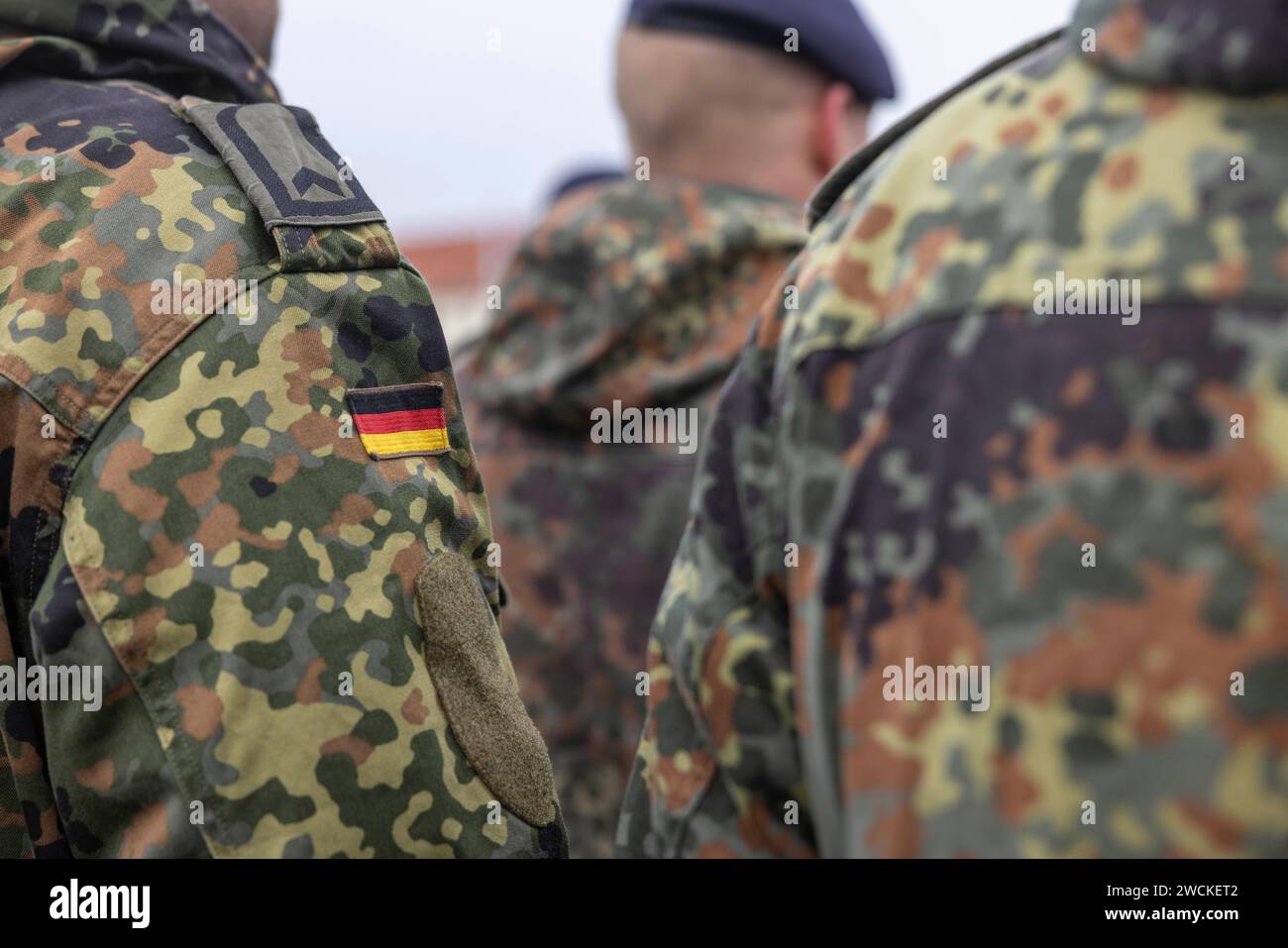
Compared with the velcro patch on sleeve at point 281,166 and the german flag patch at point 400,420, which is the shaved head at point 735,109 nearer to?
the velcro patch on sleeve at point 281,166

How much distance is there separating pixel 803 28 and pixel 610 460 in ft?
3.56

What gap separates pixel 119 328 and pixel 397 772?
531 millimetres

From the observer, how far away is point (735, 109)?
3389 millimetres

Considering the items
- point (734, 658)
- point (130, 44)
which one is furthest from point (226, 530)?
point (130, 44)

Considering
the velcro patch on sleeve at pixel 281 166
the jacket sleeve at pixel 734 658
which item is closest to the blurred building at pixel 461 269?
the velcro patch on sleeve at pixel 281 166

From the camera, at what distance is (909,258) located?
1.09 meters

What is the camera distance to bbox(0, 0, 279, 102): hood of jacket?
1.71 meters

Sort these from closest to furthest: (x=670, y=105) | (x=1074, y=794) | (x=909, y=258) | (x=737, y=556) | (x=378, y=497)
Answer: (x=1074, y=794), (x=909, y=258), (x=737, y=556), (x=378, y=497), (x=670, y=105)

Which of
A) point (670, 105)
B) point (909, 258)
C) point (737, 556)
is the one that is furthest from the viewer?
point (670, 105)

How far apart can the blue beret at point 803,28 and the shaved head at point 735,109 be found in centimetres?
3

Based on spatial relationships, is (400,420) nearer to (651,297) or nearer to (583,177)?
(651,297)
